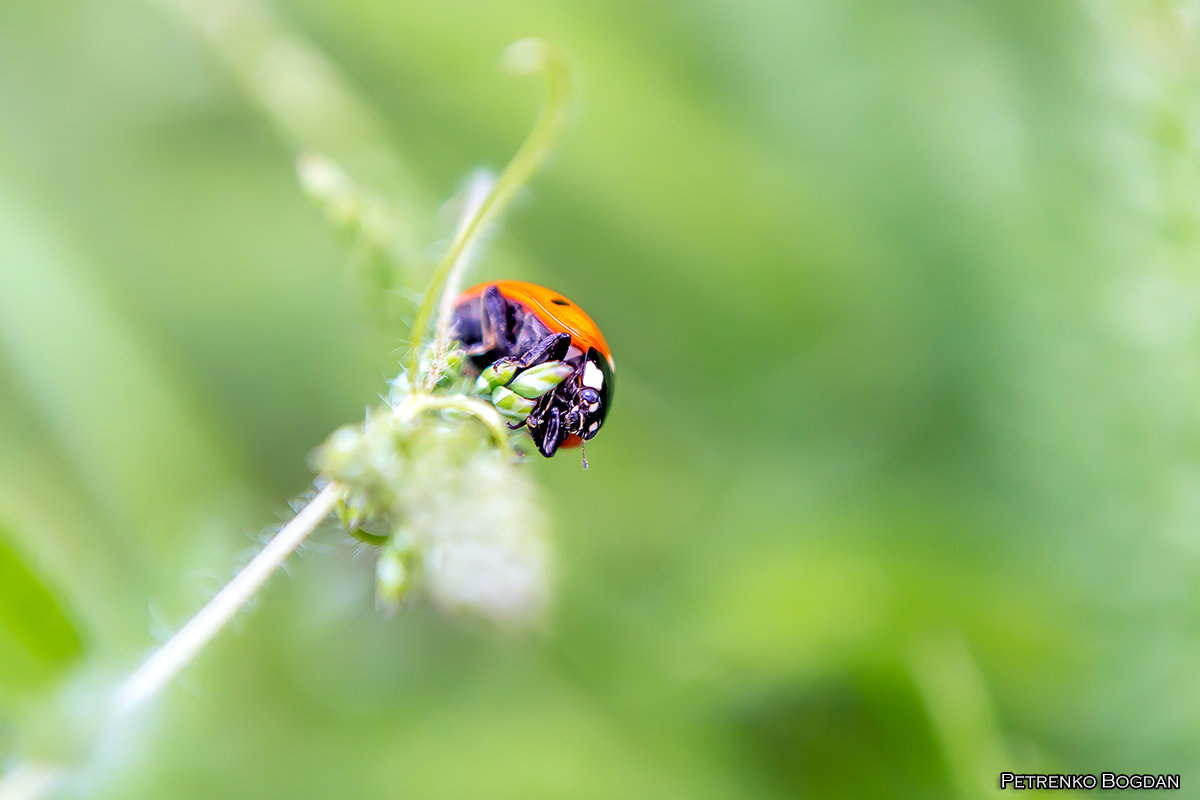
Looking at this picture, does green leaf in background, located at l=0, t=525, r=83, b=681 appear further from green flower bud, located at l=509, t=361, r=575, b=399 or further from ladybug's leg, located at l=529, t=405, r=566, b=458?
ladybug's leg, located at l=529, t=405, r=566, b=458

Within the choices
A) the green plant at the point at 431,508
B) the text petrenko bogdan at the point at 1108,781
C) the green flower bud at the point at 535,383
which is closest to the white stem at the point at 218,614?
the green plant at the point at 431,508

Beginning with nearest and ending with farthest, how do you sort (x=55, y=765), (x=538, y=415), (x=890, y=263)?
(x=55, y=765) < (x=538, y=415) < (x=890, y=263)

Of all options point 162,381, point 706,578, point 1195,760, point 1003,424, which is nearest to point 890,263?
point 1003,424

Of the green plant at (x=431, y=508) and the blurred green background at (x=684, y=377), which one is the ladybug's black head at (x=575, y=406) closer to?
the blurred green background at (x=684, y=377)

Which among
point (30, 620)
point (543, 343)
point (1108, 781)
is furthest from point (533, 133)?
point (1108, 781)

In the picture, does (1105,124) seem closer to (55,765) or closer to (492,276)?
(492,276)

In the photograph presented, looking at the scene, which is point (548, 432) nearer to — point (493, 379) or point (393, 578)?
point (493, 379)
